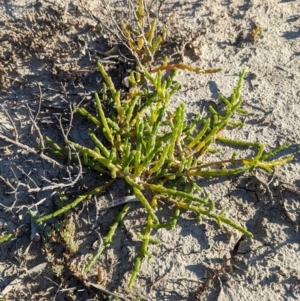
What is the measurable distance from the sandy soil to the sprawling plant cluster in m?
0.12

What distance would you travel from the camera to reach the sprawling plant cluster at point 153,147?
3.17m

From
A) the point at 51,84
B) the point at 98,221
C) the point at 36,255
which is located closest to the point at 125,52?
the point at 51,84

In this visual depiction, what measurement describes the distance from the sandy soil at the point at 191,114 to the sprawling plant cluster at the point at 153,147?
0.41 feet

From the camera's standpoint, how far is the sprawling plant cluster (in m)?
3.17

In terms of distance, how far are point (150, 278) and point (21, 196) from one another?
1.02 metres

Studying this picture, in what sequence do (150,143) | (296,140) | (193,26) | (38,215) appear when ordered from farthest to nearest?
(193,26)
(296,140)
(38,215)
(150,143)

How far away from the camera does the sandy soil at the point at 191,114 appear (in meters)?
3.23

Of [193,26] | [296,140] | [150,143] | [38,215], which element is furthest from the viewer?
[193,26]

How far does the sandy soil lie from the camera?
323cm

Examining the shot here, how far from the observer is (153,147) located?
313 centimetres

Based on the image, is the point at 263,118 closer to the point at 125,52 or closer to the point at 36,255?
the point at 125,52

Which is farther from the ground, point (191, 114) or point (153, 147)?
point (153, 147)

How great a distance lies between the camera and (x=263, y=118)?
3740 mm

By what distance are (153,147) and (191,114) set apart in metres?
0.73
